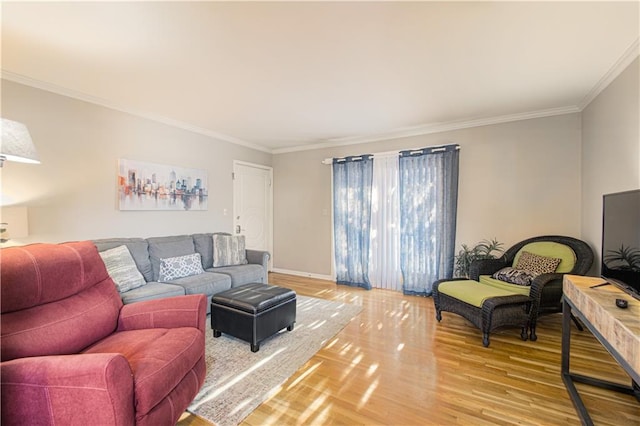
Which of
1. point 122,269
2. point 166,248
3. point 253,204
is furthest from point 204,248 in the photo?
point 253,204

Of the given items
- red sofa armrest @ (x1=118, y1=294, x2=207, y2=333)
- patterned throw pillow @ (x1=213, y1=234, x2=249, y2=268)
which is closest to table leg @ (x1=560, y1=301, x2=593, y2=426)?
red sofa armrest @ (x1=118, y1=294, x2=207, y2=333)

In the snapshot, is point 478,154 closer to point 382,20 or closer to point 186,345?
point 382,20

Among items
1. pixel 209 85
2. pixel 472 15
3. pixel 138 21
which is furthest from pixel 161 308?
pixel 472 15

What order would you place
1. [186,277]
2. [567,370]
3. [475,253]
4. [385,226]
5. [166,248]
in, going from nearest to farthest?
[567,370] → [186,277] → [166,248] → [475,253] → [385,226]

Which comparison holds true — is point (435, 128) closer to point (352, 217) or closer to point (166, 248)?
point (352, 217)

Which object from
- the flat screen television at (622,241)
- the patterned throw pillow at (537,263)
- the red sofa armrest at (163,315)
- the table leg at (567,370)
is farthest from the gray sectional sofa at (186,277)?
the flat screen television at (622,241)

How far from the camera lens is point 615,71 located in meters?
2.46

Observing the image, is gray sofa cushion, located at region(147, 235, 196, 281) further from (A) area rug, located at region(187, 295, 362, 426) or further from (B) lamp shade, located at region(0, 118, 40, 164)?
(B) lamp shade, located at region(0, 118, 40, 164)

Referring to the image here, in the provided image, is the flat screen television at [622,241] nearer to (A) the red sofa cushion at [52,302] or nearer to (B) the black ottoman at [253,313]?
(B) the black ottoman at [253,313]

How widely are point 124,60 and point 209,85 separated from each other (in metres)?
0.71

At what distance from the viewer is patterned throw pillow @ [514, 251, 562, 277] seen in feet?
9.86

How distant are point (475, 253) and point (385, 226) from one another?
1323 millimetres

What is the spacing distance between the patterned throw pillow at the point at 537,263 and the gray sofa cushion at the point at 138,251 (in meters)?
4.33

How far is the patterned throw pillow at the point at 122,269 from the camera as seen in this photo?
2658 millimetres
